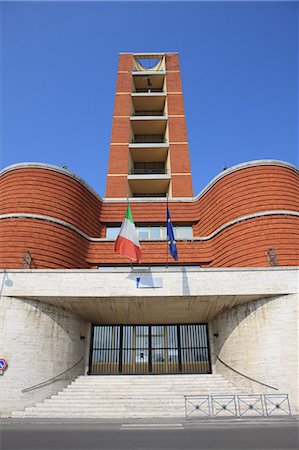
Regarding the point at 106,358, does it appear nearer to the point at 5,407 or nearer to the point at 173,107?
the point at 5,407

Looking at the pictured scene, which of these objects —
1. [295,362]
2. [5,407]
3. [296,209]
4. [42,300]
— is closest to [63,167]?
[42,300]

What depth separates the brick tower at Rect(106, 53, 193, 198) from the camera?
2672 cm

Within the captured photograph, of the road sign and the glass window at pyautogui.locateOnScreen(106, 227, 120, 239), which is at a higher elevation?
the glass window at pyautogui.locateOnScreen(106, 227, 120, 239)

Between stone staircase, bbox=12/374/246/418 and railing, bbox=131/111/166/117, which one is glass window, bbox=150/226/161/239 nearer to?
stone staircase, bbox=12/374/246/418

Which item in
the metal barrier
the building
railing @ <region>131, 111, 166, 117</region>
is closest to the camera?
the metal barrier

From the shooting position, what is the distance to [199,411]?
12.1 meters

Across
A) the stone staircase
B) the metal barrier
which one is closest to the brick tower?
the stone staircase

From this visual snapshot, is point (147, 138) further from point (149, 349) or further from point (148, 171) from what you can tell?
point (149, 349)

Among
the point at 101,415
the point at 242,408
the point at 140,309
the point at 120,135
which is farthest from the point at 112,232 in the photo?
the point at 242,408

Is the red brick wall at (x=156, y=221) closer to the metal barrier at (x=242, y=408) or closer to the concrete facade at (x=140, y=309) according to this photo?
the concrete facade at (x=140, y=309)

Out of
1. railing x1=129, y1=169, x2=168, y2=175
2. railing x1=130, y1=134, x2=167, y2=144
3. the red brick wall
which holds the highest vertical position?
railing x1=130, y1=134, x2=167, y2=144

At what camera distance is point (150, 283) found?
48.6 ft

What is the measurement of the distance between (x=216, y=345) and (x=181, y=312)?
3.15 m

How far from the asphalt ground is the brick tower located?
17.9 m
